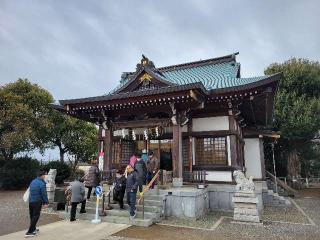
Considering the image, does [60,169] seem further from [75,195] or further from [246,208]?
[246,208]

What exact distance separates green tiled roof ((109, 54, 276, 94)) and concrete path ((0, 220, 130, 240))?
8.65m

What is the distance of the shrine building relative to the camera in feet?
40.6

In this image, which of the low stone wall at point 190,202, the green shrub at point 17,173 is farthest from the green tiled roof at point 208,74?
the green shrub at point 17,173

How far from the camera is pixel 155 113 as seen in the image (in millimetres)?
14352

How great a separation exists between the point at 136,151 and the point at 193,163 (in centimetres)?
395

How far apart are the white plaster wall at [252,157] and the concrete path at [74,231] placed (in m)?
12.1

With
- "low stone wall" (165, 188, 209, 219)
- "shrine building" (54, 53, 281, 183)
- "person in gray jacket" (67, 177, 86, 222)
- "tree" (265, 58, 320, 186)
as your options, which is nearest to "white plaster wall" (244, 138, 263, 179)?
"shrine building" (54, 53, 281, 183)

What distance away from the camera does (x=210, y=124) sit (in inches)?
547

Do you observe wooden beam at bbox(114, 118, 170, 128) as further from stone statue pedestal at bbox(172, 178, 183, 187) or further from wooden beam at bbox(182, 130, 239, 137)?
stone statue pedestal at bbox(172, 178, 183, 187)

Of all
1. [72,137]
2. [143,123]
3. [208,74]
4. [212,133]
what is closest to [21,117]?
[72,137]

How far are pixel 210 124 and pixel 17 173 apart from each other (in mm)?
17507

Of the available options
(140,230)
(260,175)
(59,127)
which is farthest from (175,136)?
(59,127)

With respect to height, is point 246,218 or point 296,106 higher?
point 296,106

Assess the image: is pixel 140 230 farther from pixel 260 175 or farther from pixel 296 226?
pixel 260 175
